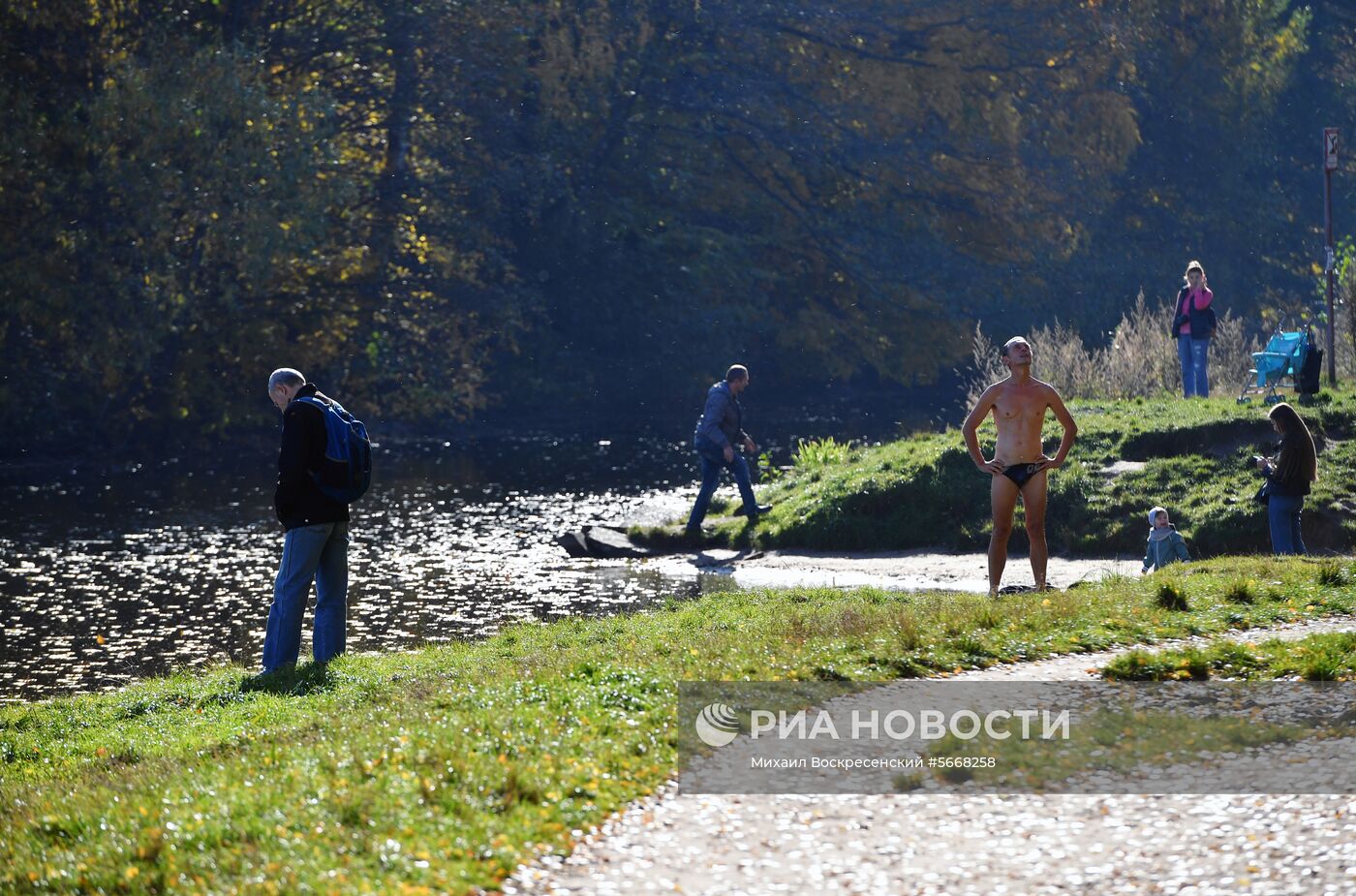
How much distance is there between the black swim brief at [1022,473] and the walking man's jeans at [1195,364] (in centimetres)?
1157

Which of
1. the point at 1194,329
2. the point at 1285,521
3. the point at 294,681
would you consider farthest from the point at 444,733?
the point at 1194,329

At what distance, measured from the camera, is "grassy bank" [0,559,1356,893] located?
6375 millimetres

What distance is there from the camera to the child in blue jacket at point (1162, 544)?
15.7 meters

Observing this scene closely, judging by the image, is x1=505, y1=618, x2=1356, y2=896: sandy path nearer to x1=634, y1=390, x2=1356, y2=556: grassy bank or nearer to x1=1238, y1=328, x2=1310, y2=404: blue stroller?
x1=634, y1=390, x2=1356, y2=556: grassy bank

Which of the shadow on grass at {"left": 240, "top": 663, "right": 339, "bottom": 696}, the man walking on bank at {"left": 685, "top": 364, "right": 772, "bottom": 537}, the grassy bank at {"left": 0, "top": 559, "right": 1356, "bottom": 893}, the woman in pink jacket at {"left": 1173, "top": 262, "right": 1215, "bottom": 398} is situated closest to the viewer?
the grassy bank at {"left": 0, "top": 559, "right": 1356, "bottom": 893}

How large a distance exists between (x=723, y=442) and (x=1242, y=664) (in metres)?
12.3

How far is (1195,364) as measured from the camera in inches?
957

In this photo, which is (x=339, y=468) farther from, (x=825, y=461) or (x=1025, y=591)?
(x=825, y=461)

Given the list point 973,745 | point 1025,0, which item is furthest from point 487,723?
point 1025,0

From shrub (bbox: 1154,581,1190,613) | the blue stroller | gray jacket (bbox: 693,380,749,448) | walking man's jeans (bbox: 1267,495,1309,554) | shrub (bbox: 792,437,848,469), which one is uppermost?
the blue stroller

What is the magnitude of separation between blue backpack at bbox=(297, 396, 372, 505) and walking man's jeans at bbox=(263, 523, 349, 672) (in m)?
0.33

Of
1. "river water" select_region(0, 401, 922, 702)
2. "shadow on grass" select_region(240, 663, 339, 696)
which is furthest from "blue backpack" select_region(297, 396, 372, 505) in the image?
"river water" select_region(0, 401, 922, 702)

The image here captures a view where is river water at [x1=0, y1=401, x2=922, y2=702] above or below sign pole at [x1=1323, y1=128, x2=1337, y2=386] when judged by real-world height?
below

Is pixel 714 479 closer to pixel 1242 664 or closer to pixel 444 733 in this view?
pixel 1242 664
